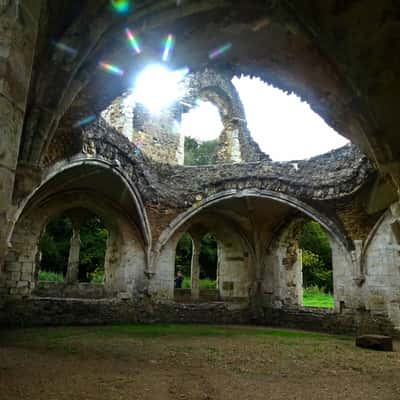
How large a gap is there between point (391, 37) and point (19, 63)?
9.46ft

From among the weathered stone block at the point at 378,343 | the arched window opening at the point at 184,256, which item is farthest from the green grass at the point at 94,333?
the arched window opening at the point at 184,256

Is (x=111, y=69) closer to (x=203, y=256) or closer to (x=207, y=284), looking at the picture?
(x=207, y=284)

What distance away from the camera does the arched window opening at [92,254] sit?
15.3 m

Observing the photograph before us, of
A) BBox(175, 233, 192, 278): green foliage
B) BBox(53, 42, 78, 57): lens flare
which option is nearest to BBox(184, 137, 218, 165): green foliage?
BBox(175, 233, 192, 278): green foliage

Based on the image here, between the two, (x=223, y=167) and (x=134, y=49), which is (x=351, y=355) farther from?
(x=223, y=167)

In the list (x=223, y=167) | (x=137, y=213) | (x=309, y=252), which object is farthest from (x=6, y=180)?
(x=309, y=252)

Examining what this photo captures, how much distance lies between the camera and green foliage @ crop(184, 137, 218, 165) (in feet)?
84.6

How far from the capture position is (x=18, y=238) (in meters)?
7.95

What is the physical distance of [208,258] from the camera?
17.2 meters

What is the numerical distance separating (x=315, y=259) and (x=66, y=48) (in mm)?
17949

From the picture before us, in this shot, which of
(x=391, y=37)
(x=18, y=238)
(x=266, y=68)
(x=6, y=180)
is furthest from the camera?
(x=18, y=238)

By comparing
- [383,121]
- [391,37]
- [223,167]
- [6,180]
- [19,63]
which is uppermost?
[223,167]

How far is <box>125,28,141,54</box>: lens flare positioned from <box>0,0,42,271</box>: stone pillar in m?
2.05

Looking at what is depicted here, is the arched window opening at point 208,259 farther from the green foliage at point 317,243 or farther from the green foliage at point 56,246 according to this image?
the green foliage at point 56,246
